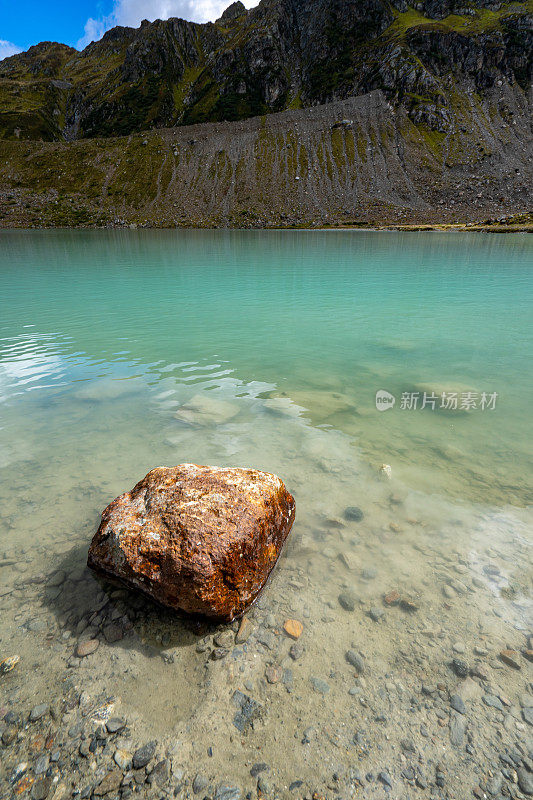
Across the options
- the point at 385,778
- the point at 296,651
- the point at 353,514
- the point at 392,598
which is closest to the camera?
the point at 385,778

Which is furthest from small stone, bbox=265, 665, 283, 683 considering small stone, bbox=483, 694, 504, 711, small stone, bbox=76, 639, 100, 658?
small stone, bbox=483, 694, 504, 711

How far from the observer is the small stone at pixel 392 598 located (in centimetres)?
491

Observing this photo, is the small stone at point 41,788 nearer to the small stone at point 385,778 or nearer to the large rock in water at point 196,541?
the large rock in water at point 196,541

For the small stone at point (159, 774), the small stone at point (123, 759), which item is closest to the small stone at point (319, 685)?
the small stone at point (159, 774)

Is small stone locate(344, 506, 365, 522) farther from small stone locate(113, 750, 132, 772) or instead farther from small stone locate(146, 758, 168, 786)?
small stone locate(113, 750, 132, 772)

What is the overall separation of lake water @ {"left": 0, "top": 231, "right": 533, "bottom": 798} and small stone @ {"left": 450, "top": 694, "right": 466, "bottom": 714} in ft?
0.29

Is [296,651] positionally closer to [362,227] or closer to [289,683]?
[289,683]

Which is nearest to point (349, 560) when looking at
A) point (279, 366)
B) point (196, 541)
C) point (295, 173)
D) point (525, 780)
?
point (196, 541)

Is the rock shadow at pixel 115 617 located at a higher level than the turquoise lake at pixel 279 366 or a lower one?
lower

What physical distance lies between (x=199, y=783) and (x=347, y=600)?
8.22ft

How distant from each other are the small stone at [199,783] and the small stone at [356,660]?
178cm

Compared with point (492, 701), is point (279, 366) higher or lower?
higher

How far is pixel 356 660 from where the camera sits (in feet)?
13.8

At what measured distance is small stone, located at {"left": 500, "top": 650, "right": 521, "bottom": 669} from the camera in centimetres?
410
